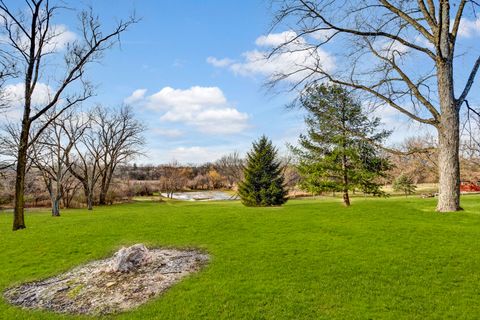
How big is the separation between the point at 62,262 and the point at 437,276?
786 centimetres

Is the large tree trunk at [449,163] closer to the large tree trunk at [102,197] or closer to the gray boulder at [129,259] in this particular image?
the gray boulder at [129,259]

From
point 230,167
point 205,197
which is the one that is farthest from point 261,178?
point 230,167

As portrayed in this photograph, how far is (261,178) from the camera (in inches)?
1178

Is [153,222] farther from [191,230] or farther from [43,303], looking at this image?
[43,303]

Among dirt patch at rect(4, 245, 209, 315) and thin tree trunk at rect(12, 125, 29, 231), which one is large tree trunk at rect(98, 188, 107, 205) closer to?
thin tree trunk at rect(12, 125, 29, 231)

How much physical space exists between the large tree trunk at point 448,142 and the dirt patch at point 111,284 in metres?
7.74

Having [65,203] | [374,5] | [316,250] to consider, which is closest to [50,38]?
[374,5]

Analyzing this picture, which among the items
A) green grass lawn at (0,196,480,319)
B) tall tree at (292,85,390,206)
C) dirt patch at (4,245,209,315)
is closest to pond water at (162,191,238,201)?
tall tree at (292,85,390,206)

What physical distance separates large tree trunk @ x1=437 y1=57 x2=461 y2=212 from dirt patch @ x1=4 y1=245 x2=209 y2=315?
774cm

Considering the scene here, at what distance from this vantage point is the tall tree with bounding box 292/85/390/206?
17.9m

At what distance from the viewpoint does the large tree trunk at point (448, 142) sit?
9.91 m

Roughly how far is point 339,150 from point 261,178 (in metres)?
12.7

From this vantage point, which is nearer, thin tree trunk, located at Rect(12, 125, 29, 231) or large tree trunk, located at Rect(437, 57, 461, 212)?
large tree trunk, located at Rect(437, 57, 461, 212)

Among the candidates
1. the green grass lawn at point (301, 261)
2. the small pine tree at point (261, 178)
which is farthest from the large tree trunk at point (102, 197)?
the green grass lawn at point (301, 261)
